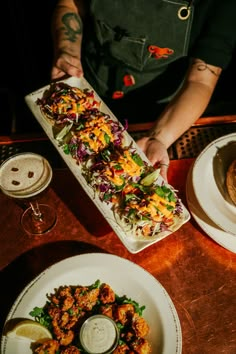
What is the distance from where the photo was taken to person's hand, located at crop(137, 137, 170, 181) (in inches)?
89.0

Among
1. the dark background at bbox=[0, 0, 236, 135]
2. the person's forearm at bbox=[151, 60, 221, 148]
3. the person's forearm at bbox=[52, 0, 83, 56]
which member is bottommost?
the dark background at bbox=[0, 0, 236, 135]

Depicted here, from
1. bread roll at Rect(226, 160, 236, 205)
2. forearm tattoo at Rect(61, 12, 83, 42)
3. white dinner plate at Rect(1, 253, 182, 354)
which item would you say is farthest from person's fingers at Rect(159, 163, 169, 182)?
forearm tattoo at Rect(61, 12, 83, 42)

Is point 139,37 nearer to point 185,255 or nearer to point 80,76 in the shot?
point 80,76

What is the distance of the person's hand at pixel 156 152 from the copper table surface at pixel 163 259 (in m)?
0.18

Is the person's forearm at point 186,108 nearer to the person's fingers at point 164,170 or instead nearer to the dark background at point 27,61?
the person's fingers at point 164,170

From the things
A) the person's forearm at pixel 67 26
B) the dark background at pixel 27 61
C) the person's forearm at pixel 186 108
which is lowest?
the dark background at pixel 27 61

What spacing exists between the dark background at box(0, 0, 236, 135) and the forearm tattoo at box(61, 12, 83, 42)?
1083 millimetres

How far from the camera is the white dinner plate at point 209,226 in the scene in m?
1.97

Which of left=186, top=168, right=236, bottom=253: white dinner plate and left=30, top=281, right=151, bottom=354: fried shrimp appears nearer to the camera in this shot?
left=30, top=281, right=151, bottom=354: fried shrimp

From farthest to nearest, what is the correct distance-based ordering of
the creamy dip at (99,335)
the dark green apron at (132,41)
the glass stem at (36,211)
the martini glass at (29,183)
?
1. the dark green apron at (132,41)
2. the glass stem at (36,211)
3. the martini glass at (29,183)
4. the creamy dip at (99,335)

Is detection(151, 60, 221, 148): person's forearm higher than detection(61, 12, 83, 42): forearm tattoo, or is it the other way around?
detection(61, 12, 83, 42): forearm tattoo

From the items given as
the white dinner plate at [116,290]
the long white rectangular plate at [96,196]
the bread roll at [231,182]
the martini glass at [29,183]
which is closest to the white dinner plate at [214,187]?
the bread roll at [231,182]

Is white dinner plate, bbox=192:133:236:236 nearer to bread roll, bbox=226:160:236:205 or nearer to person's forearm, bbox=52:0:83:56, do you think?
bread roll, bbox=226:160:236:205

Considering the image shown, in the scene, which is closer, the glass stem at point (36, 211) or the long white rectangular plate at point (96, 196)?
the long white rectangular plate at point (96, 196)
